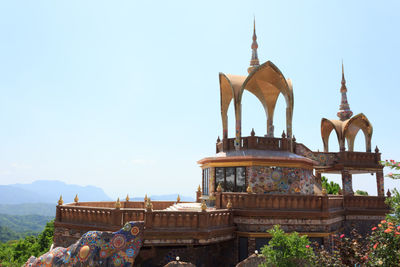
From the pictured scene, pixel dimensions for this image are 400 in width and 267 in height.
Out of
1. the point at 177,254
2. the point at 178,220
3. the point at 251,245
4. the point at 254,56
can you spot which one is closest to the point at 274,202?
the point at 251,245

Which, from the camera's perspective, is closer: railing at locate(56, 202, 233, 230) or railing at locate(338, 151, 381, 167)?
railing at locate(56, 202, 233, 230)

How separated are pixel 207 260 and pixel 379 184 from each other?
18.9 metres

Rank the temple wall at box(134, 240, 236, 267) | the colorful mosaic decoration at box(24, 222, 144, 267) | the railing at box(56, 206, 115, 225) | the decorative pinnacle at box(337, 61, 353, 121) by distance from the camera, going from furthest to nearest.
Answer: the decorative pinnacle at box(337, 61, 353, 121) → the railing at box(56, 206, 115, 225) → the temple wall at box(134, 240, 236, 267) → the colorful mosaic decoration at box(24, 222, 144, 267)

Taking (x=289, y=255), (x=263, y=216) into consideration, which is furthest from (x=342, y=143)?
(x=289, y=255)

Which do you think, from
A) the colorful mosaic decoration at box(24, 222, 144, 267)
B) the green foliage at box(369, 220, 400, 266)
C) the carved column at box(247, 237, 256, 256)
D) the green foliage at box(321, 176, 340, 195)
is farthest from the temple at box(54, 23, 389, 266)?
the green foliage at box(321, 176, 340, 195)

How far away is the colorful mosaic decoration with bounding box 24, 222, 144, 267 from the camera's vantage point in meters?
13.2

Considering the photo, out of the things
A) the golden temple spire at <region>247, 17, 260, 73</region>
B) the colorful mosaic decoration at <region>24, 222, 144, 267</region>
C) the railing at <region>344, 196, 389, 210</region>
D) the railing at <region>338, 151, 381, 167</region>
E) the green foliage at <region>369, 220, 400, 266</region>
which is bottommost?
the colorful mosaic decoration at <region>24, 222, 144, 267</region>

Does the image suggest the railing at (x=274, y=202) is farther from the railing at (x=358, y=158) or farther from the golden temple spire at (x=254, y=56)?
the golden temple spire at (x=254, y=56)

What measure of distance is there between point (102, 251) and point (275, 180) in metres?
11.3

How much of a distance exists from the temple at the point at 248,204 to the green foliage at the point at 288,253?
13.7 feet

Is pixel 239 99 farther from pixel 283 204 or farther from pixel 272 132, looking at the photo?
pixel 283 204

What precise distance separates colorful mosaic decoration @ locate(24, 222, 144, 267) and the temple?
4.65 ft

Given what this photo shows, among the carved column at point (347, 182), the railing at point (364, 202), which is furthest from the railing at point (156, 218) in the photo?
the carved column at point (347, 182)

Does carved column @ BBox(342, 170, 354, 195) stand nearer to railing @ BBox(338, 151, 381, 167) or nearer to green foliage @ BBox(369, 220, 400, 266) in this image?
railing @ BBox(338, 151, 381, 167)
